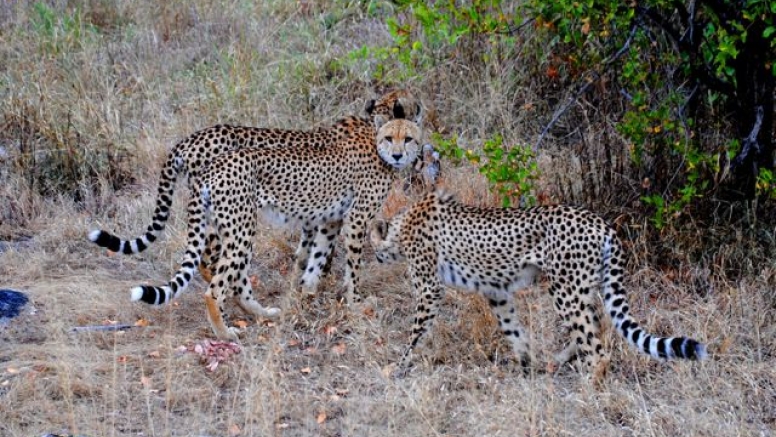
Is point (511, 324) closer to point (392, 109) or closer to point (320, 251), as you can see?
point (320, 251)

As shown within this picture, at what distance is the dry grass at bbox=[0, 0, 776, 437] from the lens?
4883mm

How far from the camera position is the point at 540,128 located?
8117 mm

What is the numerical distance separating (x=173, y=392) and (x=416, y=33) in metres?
4.56

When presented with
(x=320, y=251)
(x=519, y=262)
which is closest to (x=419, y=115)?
(x=320, y=251)

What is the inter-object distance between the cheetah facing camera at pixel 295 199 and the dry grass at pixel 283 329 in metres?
0.20

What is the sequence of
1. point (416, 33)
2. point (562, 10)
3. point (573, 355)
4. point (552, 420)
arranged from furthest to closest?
point (416, 33), point (562, 10), point (573, 355), point (552, 420)

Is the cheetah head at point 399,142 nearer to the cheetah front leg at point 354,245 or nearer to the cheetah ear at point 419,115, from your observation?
the cheetah ear at point 419,115

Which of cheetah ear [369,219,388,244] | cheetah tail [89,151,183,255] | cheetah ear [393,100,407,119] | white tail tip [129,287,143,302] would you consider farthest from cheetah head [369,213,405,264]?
white tail tip [129,287,143,302]

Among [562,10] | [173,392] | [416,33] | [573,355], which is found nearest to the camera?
[173,392]

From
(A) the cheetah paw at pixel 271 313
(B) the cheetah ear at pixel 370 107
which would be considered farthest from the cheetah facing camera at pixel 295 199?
(B) the cheetah ear at pixel 370 107

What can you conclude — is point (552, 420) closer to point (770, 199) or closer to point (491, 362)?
point (491, 362)

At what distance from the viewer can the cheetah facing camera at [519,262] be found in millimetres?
5230

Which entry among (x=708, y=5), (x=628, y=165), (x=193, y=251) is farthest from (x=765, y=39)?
(x=193, y=251)

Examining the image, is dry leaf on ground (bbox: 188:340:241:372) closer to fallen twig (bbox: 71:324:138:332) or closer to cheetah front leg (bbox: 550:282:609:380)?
fallen twig (bbox: 71:324:138:332)
